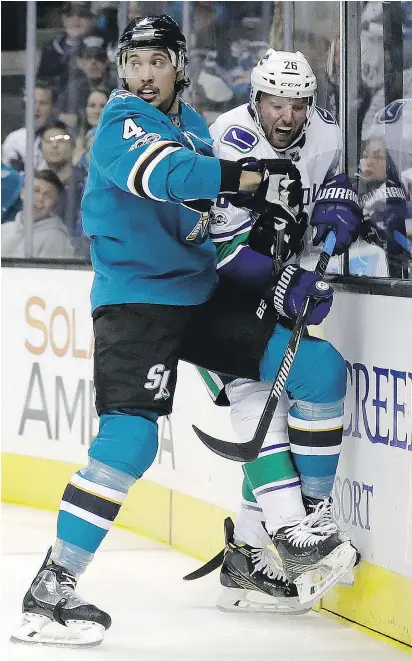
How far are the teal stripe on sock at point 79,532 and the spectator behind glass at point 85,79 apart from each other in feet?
8.29

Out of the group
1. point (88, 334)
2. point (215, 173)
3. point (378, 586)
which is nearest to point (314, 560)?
point (378, 586)

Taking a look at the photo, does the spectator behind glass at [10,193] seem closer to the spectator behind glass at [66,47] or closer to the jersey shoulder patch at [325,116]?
the spectator behind glass at [66,47]

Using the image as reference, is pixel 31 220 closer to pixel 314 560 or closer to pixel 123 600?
pixel 123 600

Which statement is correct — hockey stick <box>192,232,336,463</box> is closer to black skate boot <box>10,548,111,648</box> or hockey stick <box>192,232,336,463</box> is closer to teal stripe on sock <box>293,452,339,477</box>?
teal stripe on sock <box>293,452,339,477</box>

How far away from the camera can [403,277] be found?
3.25 meters

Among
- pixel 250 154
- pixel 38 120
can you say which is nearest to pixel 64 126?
pixel 38 120

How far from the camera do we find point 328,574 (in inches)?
122

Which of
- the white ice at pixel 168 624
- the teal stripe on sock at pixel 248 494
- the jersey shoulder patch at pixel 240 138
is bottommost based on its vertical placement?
the white ice at pixel 168 624

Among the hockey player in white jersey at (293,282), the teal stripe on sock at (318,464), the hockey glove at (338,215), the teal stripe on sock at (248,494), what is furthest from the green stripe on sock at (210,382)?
the hockey glove at (338,215)

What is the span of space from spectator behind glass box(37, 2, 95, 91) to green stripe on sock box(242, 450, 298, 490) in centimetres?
256

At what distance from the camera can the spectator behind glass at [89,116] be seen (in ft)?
17.5

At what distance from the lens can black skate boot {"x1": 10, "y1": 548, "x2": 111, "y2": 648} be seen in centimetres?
312

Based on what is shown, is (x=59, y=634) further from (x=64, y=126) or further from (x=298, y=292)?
(x=64, y=126)

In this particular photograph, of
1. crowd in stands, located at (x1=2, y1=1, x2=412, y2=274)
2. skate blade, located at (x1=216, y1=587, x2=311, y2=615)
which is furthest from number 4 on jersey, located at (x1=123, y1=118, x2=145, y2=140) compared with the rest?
crowd in stands, located at (x1=2, y1=1, x2=412, y2=274)
